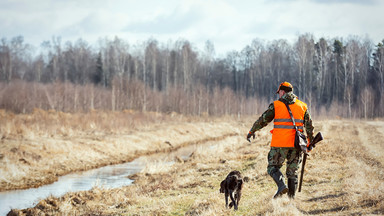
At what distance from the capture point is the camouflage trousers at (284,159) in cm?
716

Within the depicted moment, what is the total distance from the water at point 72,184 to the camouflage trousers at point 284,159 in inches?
275

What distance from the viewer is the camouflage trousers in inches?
282

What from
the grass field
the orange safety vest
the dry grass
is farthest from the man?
the dry grass

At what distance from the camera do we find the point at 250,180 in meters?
10.6

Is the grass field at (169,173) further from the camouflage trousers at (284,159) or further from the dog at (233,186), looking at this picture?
the camouflage trousers at (284,159)

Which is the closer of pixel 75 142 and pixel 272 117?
Result: pixel 272 117

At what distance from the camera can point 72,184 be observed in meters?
15.1

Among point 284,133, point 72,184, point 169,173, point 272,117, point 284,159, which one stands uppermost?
point 272,117

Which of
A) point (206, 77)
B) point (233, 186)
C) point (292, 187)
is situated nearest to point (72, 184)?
point (233, 186)

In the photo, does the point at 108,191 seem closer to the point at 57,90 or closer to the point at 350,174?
the point at 350,174

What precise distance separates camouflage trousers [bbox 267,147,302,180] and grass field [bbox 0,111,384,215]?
556 mm

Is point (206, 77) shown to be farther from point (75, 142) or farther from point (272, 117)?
point (272, 117)

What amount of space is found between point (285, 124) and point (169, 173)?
28.7 feet

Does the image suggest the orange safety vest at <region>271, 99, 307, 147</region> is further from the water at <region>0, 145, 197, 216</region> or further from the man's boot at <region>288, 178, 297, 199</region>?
the water at <region>0, 145, 197, 216</region>
